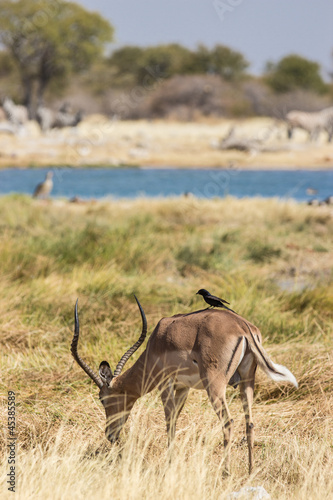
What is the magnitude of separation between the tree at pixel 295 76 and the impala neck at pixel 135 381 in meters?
38.1

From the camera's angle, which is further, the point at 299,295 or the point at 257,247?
the point at 257,247

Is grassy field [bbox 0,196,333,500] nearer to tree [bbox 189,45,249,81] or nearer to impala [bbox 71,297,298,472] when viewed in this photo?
impala [bbox 71,297,298,472]

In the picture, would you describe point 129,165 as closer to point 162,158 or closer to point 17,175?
point 162,158

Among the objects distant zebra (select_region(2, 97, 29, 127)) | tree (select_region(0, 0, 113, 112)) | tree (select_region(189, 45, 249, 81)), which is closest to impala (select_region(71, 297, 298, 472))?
distant zebra (select_region(2, 97, 29, 127))

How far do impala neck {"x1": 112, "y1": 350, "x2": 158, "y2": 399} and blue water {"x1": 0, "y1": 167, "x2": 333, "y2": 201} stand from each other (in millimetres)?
12765

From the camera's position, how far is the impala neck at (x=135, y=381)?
3176mm

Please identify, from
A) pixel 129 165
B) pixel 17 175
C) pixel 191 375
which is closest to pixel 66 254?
pixel 191 375

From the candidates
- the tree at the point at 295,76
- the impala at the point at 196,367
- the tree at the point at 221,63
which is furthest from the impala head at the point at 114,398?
the tree at the point at 221,63

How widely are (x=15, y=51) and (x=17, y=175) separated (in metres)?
16.5

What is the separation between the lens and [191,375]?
308 centimetres

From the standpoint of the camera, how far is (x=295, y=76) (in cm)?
4106

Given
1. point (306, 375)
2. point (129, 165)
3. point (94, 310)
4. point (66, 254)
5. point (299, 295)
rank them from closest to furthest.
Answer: point (306, 375) → point (94, 310) → point (299, 295) → point (66, 254) → point (129, 165)

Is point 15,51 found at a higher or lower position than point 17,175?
higher

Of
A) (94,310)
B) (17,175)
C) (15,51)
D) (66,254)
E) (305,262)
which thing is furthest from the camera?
(15,51)
